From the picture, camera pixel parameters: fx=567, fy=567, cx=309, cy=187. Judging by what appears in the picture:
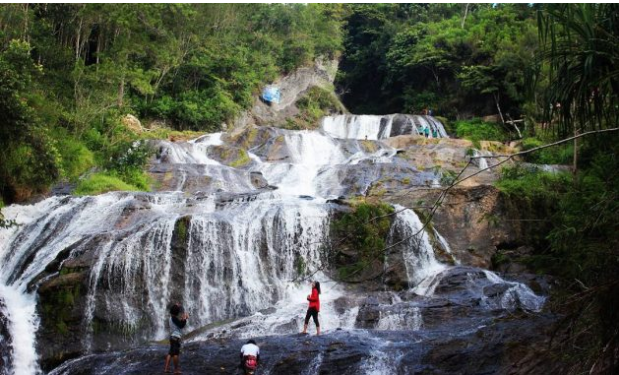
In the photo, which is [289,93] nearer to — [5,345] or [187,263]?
[187,263]

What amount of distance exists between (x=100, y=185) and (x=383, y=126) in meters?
17.9

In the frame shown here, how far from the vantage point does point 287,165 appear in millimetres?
22922

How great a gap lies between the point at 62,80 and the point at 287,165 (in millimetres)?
9586

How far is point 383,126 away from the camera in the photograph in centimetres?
3281

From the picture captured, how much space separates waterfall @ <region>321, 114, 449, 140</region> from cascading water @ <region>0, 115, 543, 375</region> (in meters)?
16.6

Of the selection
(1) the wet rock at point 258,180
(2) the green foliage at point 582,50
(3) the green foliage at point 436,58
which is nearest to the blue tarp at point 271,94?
(3) the green foliage at point 436,58

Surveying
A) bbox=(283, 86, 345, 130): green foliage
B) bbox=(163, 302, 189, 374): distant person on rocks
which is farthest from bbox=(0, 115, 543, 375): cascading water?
bbox=(283, 86, 345, 130): green foliage

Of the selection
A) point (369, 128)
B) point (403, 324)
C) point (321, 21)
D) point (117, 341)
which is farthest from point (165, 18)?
point (403, 324)

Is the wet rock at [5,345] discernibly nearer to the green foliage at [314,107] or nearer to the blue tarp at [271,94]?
the green foliage at [314,107]

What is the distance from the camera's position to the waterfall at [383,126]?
32.0 meters

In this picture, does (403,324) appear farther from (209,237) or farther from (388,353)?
(209,237)

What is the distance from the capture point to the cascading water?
38.4 feet

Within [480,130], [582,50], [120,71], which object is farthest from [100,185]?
[480,130]

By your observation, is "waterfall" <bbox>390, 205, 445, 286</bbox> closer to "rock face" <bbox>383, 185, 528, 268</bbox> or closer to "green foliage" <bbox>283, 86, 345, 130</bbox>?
"rock face" <bbox>383, 185, 528, 268</bbox>
